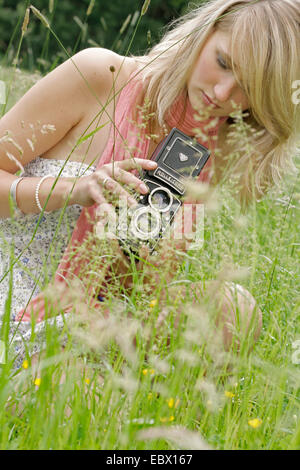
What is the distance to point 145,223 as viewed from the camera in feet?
3.54

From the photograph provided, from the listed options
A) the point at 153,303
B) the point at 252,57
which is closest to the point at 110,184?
the point at 153,303

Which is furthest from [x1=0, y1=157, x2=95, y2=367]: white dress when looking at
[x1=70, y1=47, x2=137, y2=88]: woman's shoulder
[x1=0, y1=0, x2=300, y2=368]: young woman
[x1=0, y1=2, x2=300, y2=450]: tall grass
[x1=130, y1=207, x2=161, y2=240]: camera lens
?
[x1=0, y1=2, x2=300, y2=450]: tall grass

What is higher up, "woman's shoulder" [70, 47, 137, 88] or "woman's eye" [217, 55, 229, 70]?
"woman's eye" [217, 55, 229, 70]

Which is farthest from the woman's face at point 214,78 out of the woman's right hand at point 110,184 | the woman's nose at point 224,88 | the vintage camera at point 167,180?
the woman's right hand at point 110,184

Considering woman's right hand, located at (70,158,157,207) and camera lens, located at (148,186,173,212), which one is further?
camera lens, located at (148,186,173,212)

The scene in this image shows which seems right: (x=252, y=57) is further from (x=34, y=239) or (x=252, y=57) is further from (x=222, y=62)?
(x=34, y=239)

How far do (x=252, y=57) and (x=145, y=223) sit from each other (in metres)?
0.46

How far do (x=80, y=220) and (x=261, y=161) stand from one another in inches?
19.4

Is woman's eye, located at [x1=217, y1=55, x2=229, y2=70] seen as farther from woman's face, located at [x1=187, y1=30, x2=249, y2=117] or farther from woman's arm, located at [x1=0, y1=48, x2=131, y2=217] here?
woman's arm, located at [x1=0, y1=48, x2=131, y2=217]

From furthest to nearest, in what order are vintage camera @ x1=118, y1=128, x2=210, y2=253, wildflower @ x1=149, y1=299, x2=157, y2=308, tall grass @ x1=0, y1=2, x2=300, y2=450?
1. vintage camera @ x1=118, y1=128, x2=210, y2=253
2. wildflower @ x1=149, y1=299, x2=157, y2=308
3. tall grass @ x1=0, y1=2, x2=300, y2=450

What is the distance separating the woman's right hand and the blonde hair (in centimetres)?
30

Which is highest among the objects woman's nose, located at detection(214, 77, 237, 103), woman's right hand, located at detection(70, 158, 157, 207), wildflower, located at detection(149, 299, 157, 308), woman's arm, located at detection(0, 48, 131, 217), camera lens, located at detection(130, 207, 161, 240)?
woman's nose, located at detection(214, 77, 237, 103)

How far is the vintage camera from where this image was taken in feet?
3.64

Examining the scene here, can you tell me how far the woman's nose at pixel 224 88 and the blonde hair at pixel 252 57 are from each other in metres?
0.02
